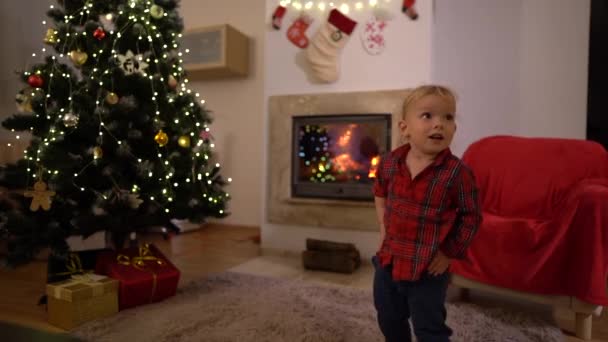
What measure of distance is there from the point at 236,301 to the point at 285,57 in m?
1.79

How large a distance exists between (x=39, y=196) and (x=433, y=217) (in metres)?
1.56

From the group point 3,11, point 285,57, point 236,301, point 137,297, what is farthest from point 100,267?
point 3,11

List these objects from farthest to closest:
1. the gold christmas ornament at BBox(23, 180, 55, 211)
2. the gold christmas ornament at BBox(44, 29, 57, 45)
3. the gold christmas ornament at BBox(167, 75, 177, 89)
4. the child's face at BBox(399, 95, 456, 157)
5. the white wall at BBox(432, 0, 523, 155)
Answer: the white wall at BBox(432, 0, 523, 155)
the gold christmas ornament at BBox(167, 75, 177, 89)
the gold christmas ornament at BBox(44, 29, 57, 45)
the gold christmas ornament at BBox(23, 180, 55, 211)
the child's face at BBox(399, 95, 456, 157)

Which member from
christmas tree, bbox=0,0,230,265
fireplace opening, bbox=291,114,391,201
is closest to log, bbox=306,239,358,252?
fireplace opening, bbox=291,114,391,201

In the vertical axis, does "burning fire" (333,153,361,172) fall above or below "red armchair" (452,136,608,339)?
above

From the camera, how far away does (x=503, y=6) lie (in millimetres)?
2879

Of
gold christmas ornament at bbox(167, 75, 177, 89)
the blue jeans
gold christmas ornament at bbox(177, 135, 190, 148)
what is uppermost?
gold christmas ornament at bbox(167, 75, 177, 89)

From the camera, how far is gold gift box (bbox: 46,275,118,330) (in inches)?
57.2

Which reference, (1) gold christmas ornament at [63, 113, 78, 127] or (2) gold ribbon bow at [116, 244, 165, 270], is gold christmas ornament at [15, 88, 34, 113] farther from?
(2) gold ribbon bow at [116, 244, 165, 270]

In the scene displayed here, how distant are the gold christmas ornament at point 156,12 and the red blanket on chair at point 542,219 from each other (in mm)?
1777

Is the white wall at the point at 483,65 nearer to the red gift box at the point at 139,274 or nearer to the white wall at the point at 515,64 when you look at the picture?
the white wall at the point at 515,64

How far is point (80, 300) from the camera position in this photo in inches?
57.9

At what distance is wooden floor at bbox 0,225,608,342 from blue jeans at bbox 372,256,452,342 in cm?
87

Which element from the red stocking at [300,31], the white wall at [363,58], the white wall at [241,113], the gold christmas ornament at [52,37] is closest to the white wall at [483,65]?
the white wall at [363,58]
